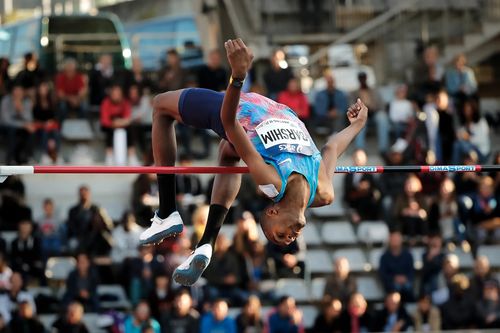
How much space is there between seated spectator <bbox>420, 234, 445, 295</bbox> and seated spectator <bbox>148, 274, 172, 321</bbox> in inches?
108

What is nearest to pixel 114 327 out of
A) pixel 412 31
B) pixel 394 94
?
pixel 394 94

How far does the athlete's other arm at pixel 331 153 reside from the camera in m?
9.66

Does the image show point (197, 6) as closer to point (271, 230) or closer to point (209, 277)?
point (209, 277)

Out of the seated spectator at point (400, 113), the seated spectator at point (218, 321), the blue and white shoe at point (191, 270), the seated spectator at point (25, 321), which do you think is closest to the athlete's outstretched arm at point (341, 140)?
the blue and white shoe at point (191, 270)

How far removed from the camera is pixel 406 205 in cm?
1683

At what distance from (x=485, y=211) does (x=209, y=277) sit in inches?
128

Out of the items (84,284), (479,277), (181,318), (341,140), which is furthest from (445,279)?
(341,140)

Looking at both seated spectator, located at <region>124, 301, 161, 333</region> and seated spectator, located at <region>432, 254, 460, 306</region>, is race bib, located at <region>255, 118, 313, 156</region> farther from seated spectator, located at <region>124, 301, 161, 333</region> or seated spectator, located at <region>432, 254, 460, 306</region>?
seated spectator, located at <region>432, 254, 460, 306</region>

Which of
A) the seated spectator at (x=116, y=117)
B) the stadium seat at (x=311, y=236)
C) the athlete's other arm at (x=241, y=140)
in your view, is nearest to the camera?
the athlete's other arm at (x=241, y=140)

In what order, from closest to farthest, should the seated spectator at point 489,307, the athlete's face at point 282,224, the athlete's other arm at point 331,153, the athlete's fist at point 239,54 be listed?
the athlete's fist at point 239,54 < the athlete's face at point 282,224 < the athlete's other arm at point 331,153 < the seated spectator at point 489,307

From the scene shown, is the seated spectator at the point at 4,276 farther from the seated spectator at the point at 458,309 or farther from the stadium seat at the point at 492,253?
the stadium seat at the point at 492,253

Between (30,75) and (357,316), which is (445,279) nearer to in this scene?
(357,316)

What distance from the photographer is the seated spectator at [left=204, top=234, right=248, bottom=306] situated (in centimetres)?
1568

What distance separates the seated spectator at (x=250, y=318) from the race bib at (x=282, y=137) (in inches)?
226
